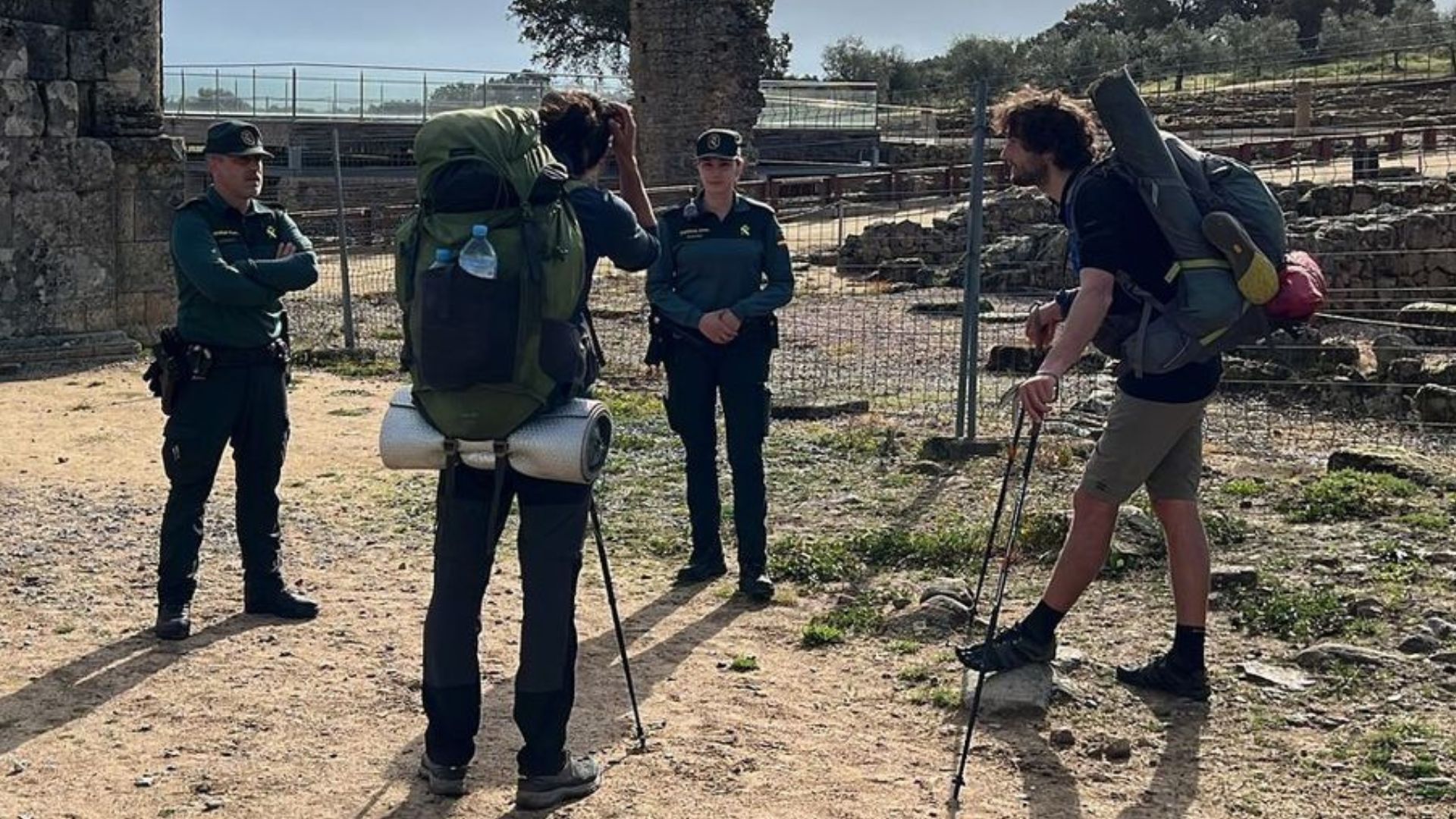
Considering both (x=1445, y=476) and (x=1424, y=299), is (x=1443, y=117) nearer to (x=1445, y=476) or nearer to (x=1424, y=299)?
(x=1424, y=299)

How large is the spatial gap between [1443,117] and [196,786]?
29869mm

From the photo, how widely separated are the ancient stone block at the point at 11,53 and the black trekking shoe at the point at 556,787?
11.5m

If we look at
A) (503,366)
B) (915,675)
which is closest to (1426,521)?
(915,675)

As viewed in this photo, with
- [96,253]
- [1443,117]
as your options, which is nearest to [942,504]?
[96,253]

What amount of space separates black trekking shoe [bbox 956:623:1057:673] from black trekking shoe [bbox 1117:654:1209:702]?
0.29 metres

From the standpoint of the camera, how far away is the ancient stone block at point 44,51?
47.7 ft

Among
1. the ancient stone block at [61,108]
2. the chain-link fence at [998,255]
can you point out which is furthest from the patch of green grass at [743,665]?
the ancient stone block at [61,108]

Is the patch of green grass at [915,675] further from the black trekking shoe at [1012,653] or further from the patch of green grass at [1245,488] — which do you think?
the patch of green grass at [1245,488]

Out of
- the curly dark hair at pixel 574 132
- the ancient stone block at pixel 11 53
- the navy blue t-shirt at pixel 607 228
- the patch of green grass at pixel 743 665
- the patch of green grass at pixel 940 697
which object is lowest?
the patch of green grass at pixel 743 665

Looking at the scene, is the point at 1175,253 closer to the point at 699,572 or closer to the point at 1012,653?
the point at 1012,653

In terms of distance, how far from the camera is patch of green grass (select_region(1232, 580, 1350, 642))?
6250 millimetres

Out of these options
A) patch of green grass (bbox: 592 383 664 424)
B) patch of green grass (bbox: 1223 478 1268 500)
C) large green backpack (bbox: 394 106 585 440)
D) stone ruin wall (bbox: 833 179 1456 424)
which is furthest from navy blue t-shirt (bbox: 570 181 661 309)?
stone ruin wall (bbox: 833 179 1456 424)

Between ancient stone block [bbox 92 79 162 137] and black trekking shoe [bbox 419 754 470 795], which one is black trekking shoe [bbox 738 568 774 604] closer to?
black trekking shoe [bbox 419 754 470 795]

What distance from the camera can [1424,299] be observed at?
16.9m
